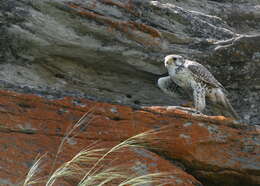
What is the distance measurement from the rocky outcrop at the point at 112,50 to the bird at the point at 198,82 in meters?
0.31

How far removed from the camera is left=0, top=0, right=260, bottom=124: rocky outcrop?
8.67 metres

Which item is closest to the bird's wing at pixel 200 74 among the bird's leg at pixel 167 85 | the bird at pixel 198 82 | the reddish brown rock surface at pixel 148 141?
the bird at pixel 198 82

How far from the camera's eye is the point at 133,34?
29.2 ft

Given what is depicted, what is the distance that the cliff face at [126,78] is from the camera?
6.84 meters

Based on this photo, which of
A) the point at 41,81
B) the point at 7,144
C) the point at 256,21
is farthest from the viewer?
the point at 256,21

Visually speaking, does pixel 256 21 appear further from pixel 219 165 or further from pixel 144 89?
pixel 219 165

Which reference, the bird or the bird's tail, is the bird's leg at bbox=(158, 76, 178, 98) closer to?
the bird

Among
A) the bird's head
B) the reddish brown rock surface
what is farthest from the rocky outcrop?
the reddish brown rock surface

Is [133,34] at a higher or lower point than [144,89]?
higher

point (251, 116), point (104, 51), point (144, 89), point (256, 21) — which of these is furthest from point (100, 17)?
point (256, 21)

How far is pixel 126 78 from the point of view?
9109 mm

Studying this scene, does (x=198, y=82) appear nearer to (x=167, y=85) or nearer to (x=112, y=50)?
(x=167, y=85)

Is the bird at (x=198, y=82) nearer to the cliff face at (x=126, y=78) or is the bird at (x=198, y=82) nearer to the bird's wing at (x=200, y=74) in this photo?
the bird's wing at (x=200, y=74)

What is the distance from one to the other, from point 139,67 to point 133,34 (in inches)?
18.8
